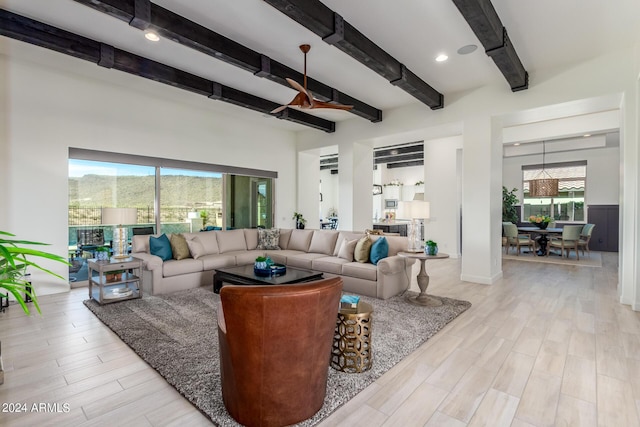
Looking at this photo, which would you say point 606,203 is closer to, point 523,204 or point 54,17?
point 523,204

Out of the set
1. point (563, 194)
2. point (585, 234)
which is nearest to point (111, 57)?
point (585, 234)

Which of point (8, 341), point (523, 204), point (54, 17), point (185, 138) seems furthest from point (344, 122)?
point (523, 204)

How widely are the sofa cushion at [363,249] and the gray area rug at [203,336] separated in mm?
654

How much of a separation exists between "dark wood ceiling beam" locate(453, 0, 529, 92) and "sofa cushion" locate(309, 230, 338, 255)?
3557 mm

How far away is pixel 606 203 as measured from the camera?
9.45m

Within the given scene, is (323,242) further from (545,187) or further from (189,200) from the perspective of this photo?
(545,187)

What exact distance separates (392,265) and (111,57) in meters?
4.56

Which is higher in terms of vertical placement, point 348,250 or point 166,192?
point 166,192

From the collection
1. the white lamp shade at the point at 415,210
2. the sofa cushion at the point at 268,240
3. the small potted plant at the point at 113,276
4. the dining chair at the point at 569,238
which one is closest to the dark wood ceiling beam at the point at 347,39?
the white lamp shade at the point at 415,210

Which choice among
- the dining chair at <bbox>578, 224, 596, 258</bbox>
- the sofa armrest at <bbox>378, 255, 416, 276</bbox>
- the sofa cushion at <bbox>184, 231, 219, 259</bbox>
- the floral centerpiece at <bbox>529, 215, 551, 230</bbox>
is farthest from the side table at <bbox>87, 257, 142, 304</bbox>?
the dining chair at <bbox>578, 224, 596, 258</bbox>

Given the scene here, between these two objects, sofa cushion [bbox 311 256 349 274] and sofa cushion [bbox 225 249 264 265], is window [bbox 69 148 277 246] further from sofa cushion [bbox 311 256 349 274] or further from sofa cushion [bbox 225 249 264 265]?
sofa cushion [bbox 311 256 349 274]

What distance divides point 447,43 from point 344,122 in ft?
11.8

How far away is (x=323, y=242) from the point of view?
19.2 ft

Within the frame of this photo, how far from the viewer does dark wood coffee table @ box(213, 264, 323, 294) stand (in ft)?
13.0
